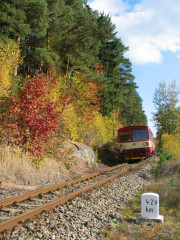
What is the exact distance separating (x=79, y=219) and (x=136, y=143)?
13.7 meters

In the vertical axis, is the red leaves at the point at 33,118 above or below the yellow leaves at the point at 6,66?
below

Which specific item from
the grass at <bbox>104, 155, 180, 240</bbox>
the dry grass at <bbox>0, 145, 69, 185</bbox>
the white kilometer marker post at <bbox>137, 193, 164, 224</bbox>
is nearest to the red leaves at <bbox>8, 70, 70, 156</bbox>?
the dry grass at <bbox>0, 145, 69, 185</bbox>

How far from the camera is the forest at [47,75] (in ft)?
32.8

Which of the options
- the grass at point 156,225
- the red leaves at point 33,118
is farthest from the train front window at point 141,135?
the grass at point 156,225

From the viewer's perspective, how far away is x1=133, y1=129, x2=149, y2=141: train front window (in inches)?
702

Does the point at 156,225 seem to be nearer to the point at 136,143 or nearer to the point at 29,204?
the point at 29,204

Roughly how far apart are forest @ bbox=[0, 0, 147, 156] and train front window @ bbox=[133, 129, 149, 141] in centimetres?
366

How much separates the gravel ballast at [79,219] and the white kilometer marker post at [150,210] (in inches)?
22.9

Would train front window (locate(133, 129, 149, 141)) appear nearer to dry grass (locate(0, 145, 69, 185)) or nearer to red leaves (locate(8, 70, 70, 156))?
red leaves (locate(8, 70, 70, 156))

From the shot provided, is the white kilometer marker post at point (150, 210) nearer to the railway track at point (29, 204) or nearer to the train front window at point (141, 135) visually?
the railway track at point (29, 204)

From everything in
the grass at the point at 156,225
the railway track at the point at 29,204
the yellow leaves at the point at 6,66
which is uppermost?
the yellow leaves at the point at 6,66

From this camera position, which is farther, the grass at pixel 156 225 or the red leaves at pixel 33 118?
the red leaves at pixel 33 118

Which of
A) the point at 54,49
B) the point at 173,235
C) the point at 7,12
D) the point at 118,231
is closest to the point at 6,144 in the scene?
the point at 118,231

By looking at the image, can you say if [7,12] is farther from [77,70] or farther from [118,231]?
[118,231]
